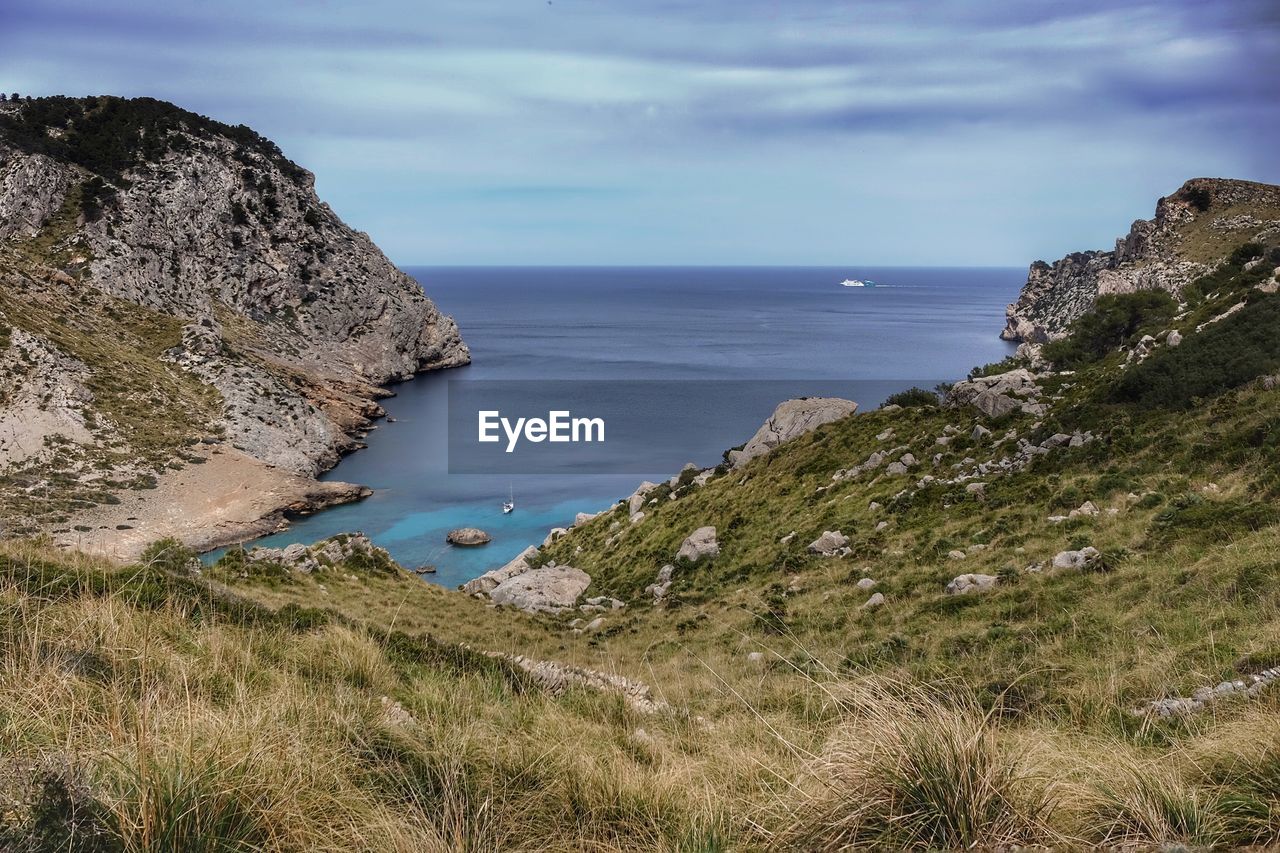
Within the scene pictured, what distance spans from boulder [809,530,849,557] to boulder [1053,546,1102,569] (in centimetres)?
695

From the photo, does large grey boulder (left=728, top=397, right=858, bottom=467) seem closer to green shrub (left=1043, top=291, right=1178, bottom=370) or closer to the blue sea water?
green shrub (left=1043, top=291, right=1178, bottom=370)

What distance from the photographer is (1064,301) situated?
129000 millimetres

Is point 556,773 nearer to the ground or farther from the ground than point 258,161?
nearer to the ground

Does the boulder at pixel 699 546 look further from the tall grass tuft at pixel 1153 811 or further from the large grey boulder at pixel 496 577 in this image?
the tall grass tuft at pixel 1153 811

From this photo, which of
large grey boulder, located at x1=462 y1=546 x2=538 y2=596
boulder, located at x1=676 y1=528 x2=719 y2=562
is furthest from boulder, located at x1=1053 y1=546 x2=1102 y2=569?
large grey boulder, located at x1=462 y1=546 x2=538 y2=596

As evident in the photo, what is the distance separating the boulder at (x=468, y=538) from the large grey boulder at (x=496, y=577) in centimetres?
1306

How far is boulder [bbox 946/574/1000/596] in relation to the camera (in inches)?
503

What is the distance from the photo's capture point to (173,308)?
78.4m

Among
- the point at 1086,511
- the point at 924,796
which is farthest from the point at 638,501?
the point at 924,796

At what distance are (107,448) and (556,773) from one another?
59.6 metres

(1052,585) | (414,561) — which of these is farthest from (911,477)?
(414,561)

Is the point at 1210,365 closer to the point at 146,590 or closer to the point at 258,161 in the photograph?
the point at 146,590

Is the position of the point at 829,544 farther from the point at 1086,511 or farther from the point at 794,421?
the point at 794,421

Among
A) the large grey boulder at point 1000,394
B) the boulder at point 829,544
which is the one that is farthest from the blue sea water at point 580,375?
the large grey boulder at point 1000,394
